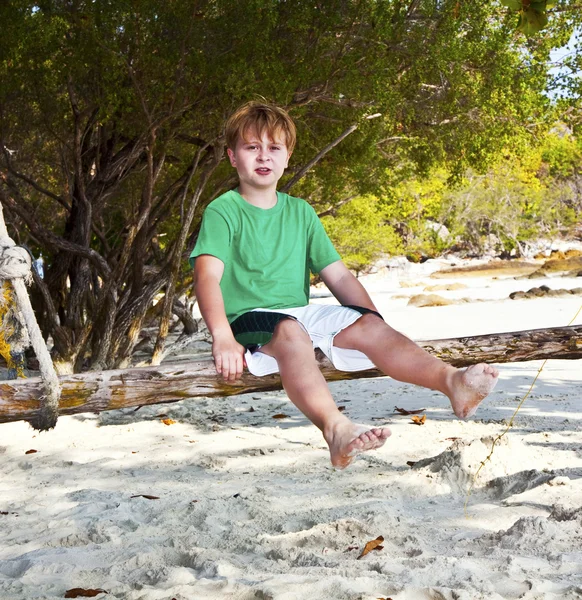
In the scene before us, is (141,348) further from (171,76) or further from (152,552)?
(152,552)

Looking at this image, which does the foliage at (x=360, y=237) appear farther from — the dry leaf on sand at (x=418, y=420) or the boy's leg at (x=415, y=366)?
the boy's leg at (x=415, y=366)

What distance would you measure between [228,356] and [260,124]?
33.5 inches

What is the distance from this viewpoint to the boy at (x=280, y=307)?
9.00 feet

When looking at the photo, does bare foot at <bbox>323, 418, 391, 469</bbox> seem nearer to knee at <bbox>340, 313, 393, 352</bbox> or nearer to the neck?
knee at <bbox>340, 313, 393, 352</bbox>

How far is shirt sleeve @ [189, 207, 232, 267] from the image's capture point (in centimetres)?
295

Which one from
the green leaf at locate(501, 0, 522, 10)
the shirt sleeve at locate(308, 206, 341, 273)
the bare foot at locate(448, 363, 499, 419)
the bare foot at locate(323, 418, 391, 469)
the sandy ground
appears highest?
the green leaf at locate(501, 0, 522, 10)

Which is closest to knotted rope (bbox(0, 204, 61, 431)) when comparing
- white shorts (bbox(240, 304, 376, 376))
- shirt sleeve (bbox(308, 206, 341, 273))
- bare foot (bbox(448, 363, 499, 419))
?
white shorts (bbox(240, 304, 376, 376))

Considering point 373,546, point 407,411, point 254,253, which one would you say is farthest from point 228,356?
point 407,411

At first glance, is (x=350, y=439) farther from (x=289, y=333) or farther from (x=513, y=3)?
(x=513, y=3)

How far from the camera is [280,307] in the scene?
10.0 feet

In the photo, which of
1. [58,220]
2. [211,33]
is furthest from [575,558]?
[58,220]

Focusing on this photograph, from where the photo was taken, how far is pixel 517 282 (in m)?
A: 22.6

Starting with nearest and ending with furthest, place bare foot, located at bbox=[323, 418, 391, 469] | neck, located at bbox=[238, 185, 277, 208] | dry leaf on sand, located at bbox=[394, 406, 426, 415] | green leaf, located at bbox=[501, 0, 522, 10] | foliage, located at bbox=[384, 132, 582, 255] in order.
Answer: bare foot, located at bbox=[323, 418, 391, 469] → green leaf, located at bbox=[501, 0, 522, 10] → neck, located at bbox=[238, 185, 277, 208] → dry leaf on sand, located at bbox=[394, 406, 426, 415] → foliage, located at bbox=[384, 132, 582, 255]

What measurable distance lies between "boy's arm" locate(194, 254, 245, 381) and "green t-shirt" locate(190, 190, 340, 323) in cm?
12
